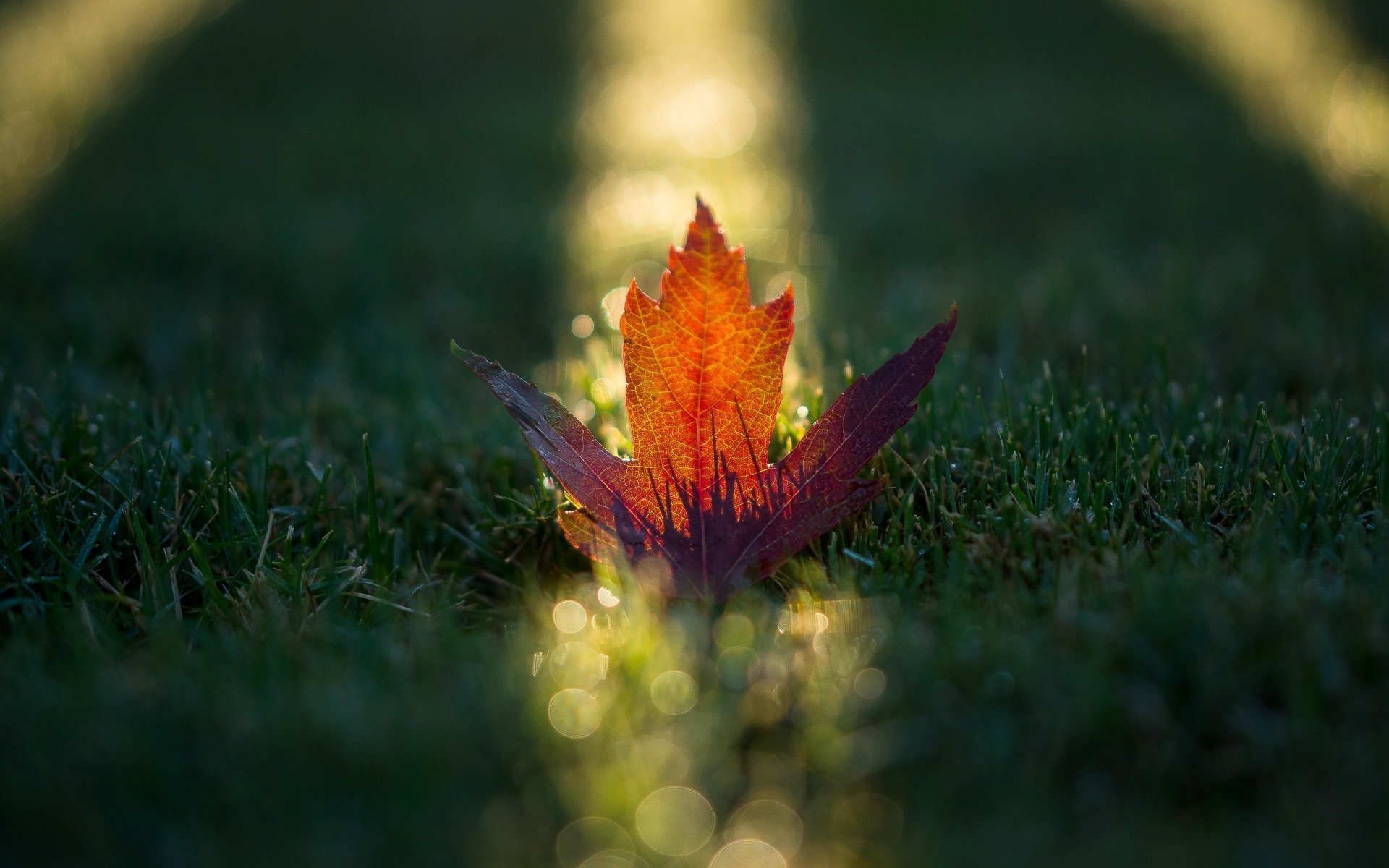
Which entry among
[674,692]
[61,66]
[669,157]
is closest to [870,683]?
[674,692]

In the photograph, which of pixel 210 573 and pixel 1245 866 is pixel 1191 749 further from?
pixel 210 573

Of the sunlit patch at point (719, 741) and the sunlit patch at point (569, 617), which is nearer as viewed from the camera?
the sunlit patch at point (719, 741)

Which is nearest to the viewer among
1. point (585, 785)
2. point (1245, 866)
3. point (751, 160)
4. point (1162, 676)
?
point (1245, 866)

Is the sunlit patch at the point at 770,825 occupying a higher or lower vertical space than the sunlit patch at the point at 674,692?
lower

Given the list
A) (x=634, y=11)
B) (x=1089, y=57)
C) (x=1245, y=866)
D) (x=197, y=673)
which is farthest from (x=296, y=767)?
(x=634, y=11)

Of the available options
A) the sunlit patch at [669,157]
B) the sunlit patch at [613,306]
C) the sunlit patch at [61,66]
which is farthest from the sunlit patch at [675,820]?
the sunlit patch at [61,66]

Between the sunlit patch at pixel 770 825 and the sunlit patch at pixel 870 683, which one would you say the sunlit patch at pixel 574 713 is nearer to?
the sunlit patch at pixel 770 825

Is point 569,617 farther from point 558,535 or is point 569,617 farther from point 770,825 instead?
point 770,825
